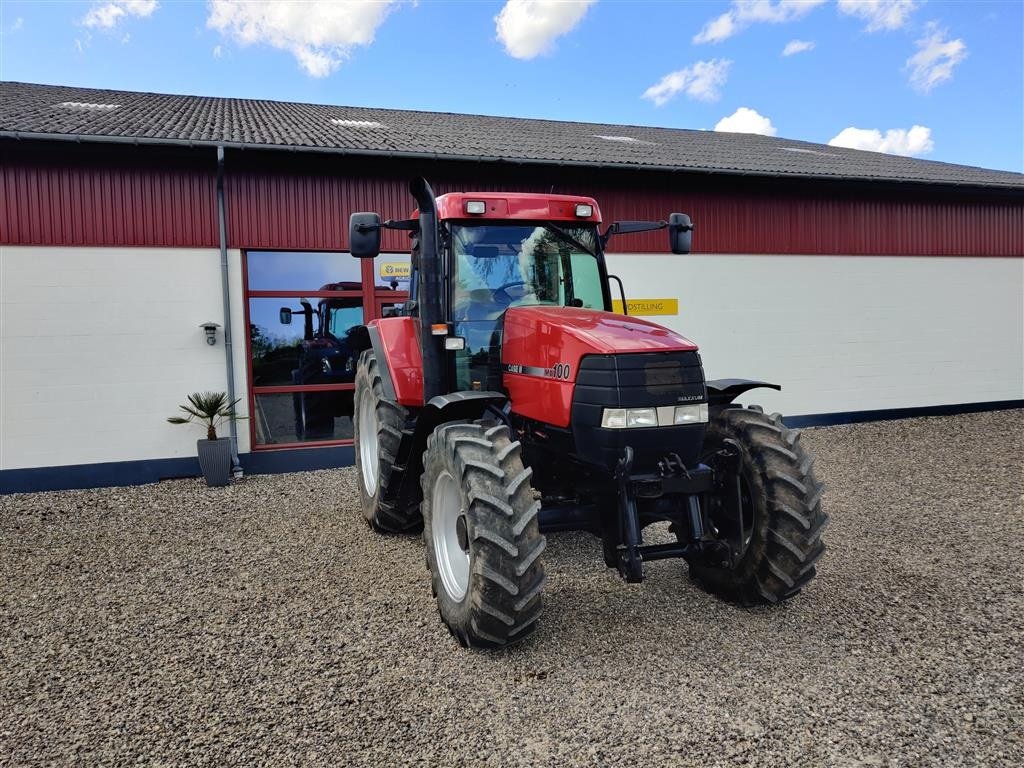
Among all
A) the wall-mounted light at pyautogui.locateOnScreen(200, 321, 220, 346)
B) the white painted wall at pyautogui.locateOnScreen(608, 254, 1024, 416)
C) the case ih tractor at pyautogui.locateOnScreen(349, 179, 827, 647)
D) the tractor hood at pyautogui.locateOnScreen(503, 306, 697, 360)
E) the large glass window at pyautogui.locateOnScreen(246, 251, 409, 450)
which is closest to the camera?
the case ih tractor at pyautogui.locateOnScreen(349, 179, 827, 647)

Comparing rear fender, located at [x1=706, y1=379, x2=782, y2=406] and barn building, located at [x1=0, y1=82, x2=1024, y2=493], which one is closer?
rear fender, located at [x1=706, y1=379, x2=782, y2=406]

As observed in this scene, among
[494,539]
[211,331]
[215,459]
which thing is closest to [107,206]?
[211,331]

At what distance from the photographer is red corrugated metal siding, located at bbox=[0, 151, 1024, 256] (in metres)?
7.13

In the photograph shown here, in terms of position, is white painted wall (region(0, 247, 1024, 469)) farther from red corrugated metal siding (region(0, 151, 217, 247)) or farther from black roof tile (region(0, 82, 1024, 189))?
black roof tile (region(0, 82, 1024, 189))

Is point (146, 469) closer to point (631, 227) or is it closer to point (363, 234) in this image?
point (363, 234)

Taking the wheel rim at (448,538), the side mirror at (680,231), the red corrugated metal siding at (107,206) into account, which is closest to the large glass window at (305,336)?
the red corrugated metal siding at (107,206)

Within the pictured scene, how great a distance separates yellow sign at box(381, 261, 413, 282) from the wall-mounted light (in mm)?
2087

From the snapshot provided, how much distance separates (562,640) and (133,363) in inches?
245

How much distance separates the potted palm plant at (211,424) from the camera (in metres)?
7.13

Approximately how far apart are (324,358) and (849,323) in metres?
7.90

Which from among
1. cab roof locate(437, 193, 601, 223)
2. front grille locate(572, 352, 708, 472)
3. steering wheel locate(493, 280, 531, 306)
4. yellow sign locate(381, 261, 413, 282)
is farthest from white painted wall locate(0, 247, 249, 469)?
front grille locate(572, 352, 708, 472)

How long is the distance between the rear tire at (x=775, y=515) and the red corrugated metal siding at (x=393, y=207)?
5844mm

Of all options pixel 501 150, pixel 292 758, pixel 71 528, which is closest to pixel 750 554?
pixel 292 758

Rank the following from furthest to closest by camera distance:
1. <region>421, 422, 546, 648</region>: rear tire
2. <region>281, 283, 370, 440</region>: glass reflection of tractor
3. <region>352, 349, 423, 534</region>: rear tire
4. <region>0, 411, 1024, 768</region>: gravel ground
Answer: <region>281, 283, 370, 440</region>: glass reflection of tractor
<region>352, 349, 423, 534</region>: rear tire
<region>421, 422, 546, 648</region>: rear tire
<region>0, 411, 1024, 768</region>: gravel ground
